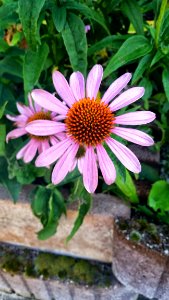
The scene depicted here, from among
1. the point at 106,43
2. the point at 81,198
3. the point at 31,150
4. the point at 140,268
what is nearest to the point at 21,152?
the point at 31,150

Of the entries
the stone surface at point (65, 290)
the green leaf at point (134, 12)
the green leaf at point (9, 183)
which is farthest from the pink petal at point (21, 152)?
the stone surface at point (65, 290)

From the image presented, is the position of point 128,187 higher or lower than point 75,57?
lower

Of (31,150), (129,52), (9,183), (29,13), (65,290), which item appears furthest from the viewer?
(65,290)

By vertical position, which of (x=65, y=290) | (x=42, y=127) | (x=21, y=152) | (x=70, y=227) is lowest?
(x=65, y=290)

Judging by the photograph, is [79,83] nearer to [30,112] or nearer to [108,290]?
[30,112]

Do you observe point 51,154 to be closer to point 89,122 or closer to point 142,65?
point 89,122

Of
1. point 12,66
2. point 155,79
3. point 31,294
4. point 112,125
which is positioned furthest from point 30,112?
point 31,294

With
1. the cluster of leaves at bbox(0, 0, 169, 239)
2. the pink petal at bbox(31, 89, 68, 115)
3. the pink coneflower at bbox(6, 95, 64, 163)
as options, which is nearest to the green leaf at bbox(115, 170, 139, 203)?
the cluster of leaves at bbox(0, 0, 169, 239)
